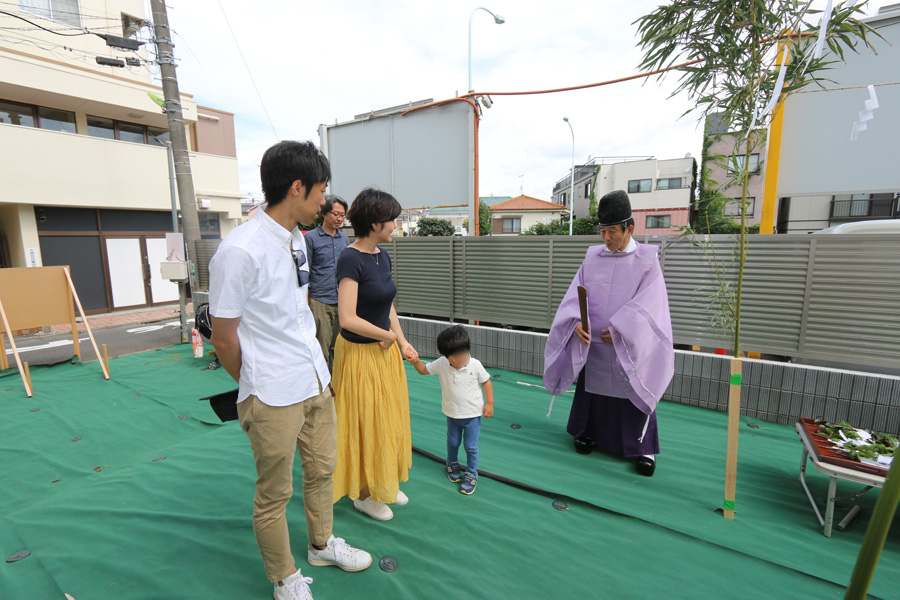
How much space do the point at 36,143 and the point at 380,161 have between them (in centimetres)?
893

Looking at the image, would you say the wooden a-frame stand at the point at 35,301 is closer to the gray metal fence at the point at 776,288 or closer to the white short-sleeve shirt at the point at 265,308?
the white short-sleeve shirt at the point at 265,308

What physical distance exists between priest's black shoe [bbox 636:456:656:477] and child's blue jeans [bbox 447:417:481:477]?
3.79 feet

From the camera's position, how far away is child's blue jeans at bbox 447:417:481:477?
2533 millimetres

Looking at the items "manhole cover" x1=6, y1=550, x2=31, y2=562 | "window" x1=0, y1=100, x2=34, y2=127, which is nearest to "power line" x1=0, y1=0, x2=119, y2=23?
"window" x1=0, y1=100, x2=34, y2=127

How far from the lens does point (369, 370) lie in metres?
2.20

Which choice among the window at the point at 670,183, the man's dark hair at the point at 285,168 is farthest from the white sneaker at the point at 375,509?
the window at the point at 670,183

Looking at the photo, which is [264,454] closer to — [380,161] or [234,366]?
[234,366]

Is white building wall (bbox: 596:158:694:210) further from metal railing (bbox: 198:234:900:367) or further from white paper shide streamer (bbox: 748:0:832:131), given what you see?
white paper shide streamer (bbox: 748:0:832:131)

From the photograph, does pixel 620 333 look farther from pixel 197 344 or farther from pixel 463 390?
pixel 197 344

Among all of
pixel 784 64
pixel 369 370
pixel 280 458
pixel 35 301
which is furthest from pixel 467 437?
pixel 35 301

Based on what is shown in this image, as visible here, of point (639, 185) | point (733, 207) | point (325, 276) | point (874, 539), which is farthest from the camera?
point (639, 185)

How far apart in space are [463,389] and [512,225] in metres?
38.0

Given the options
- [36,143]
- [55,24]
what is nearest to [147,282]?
[36,143]

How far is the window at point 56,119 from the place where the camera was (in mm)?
10695
